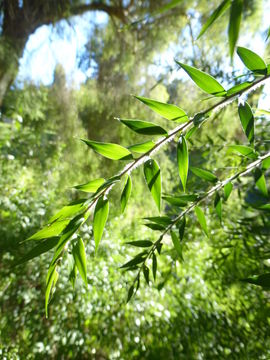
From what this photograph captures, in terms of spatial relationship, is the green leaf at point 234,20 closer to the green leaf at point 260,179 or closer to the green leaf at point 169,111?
the green leaf at point 169,111

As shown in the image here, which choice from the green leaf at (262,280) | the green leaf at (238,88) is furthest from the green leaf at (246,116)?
the green leaf at (262,280)

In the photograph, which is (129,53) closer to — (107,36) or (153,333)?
(107,36)

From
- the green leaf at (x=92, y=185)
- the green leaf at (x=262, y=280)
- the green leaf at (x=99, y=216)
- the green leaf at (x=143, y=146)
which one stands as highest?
the green leaf at (x=143, y=146)

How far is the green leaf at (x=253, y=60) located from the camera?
202mm

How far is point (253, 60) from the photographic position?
0.67 feet

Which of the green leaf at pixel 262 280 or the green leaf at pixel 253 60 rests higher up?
the green leaf at pixel 253 60

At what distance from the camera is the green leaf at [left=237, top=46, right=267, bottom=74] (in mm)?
202

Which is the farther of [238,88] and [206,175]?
[206,175]

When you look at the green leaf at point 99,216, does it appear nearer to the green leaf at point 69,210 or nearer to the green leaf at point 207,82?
the green leaf at point 69,210

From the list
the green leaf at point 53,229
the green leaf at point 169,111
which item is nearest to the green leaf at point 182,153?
the green leaf at point 169,111

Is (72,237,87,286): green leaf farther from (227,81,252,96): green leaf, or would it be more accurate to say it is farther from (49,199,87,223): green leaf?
(227,81,252,96): green leaf

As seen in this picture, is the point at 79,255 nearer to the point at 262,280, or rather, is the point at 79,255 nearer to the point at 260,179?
the point at 262,280

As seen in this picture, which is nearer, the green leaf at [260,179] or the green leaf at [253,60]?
the green leaf at [253,60]

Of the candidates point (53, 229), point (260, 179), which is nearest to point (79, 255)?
point (53, 229)
